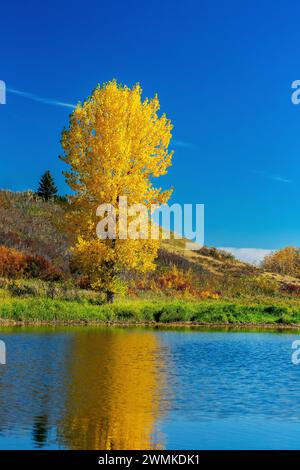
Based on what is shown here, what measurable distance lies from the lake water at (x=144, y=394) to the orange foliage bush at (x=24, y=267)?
412 inches

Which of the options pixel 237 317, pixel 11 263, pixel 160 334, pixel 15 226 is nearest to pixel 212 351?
pixel 160 334

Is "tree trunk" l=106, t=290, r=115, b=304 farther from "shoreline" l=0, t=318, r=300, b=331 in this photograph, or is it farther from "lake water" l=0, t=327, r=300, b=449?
"lake water" l=0, t=327, r=300, b=449

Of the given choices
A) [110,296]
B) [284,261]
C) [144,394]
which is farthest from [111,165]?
[284,261]

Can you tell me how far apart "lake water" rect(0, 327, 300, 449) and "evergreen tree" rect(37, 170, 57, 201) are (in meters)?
40.5

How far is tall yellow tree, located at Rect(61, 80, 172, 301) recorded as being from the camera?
95.9 ft

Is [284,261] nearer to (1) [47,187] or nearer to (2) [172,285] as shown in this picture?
(1) [47,187]

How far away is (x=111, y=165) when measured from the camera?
96.7ft

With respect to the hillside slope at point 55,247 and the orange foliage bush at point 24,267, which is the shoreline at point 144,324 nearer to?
the orange foliage bush at point 24,267

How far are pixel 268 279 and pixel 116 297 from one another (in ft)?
71.8

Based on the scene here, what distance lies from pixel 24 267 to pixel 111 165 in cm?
658

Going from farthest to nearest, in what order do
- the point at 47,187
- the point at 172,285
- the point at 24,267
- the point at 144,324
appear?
the point at 47,187 → the point at 172,285 → the point at 24,267 → the point at 144,324

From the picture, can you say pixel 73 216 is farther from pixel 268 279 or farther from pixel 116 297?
pixel 268 279
